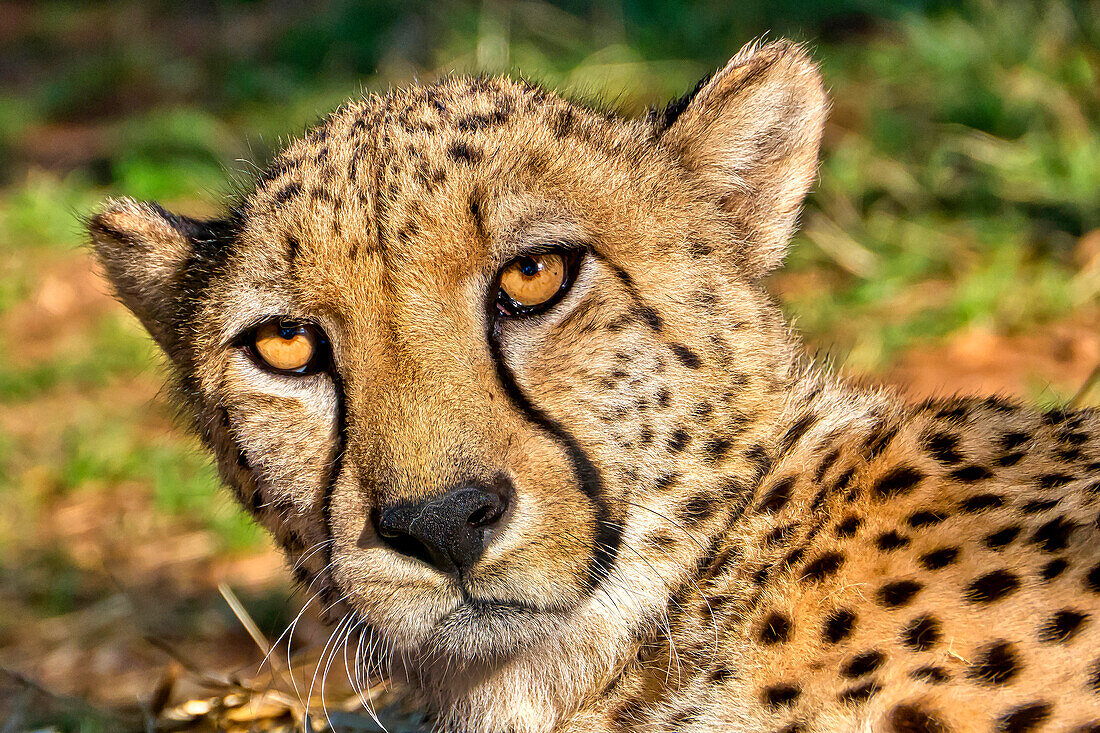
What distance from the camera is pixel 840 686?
1812 mm

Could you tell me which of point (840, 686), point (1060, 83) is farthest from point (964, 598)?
point (1060, 83)

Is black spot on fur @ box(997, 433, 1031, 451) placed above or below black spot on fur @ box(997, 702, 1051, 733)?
above

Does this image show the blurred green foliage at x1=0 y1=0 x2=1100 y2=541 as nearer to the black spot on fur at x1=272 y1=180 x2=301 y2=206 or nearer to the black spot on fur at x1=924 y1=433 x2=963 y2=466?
the black spot on fur at x1=272 y1=180 x2=301 y2=206

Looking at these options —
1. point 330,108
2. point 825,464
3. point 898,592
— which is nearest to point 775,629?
point 898,592

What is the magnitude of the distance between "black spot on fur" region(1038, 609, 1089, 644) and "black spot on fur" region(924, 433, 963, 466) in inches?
14.2

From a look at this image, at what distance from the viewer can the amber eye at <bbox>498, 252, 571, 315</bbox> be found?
2002mm

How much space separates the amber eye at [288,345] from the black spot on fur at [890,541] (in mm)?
1014

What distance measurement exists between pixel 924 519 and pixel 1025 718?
357mm

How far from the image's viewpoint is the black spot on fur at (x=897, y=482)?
200cm

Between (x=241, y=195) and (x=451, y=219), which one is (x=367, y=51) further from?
(x=451, y=219)

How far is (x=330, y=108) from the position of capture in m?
4.20

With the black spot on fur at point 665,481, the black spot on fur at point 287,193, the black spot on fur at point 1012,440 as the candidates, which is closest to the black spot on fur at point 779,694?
the black spot on fur at point 665,481

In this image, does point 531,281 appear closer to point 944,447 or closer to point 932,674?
point 944,447

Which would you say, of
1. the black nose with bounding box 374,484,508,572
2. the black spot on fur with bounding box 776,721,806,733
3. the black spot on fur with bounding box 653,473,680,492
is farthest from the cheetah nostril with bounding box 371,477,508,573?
the black spot on fur with bounding box 776,721,806,733
